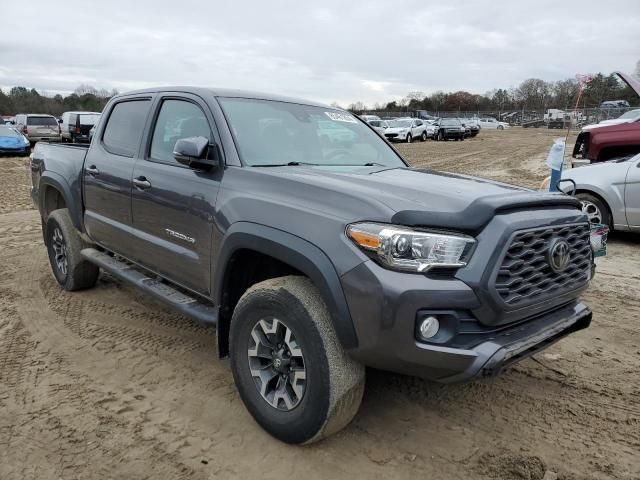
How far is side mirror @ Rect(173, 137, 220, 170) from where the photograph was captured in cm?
319

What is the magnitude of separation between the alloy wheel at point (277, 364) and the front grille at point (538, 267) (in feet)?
3.50

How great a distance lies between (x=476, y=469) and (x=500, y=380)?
1.02 m

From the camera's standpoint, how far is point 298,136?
149 inches

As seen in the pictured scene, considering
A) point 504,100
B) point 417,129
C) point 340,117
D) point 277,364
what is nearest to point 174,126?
point 340,117

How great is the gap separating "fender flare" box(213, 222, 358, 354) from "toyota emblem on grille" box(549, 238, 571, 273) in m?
1.09

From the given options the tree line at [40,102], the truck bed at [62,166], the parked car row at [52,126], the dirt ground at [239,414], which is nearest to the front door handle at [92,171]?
the truck bed at [62,166]

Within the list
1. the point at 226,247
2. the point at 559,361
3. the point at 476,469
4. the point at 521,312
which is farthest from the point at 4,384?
the point at 559,361

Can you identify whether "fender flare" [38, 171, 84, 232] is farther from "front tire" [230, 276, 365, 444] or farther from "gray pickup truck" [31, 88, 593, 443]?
"front tire" [230, 276, 365, 444]

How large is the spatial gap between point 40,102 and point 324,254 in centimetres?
6449

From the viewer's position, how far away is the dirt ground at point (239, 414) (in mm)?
2707

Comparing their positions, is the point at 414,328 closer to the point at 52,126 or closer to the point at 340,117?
the point at 340,117

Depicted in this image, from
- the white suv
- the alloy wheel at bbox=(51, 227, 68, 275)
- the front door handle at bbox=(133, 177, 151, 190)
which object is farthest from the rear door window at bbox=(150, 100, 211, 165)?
the white suv

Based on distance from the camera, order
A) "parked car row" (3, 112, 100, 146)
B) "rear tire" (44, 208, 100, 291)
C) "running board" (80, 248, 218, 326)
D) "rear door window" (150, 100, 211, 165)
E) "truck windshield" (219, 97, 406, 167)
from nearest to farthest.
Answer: "running board" (80, 248, 218, 326)
"truck windshield" (219, 97, 406, 167)
"rear door window" (150, 100, 211, 165)
"rear tire" (44, 208, 100, 291)
"parked car row" (3, 112, 100, 146)

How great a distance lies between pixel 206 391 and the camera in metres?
3.41
